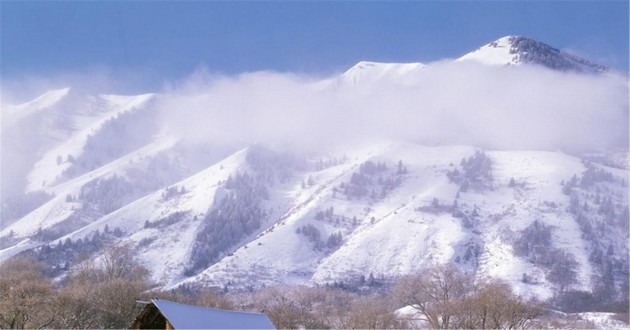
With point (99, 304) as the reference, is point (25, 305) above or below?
above

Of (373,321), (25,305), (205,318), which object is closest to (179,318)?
(205,318)

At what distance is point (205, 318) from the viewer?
4403cm

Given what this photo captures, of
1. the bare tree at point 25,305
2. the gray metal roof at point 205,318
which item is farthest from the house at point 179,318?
the bare tree at point 25,305

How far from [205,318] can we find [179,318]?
2.18 meters

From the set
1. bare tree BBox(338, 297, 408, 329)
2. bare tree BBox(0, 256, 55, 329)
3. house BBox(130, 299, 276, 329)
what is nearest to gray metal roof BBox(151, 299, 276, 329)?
house BBox(130, 299, 276, 329)

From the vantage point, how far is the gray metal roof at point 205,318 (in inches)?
1655

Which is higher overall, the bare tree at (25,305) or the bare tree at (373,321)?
the bare tree at (25,305)

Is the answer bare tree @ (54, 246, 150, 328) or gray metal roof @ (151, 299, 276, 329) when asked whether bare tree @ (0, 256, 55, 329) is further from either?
gray metal roof @ (151, 299, 276, 329)

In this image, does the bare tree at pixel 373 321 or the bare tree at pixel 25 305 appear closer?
→ the bare tree at pixel 25 305

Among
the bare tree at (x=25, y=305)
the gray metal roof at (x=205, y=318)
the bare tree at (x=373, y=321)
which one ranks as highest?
the gray metal roof at (x=205, y=318)

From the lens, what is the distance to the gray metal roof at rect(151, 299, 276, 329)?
138 feet

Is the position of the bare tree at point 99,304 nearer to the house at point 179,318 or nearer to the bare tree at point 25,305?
the bare tree at point 25,305

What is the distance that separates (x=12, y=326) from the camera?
75.7 m

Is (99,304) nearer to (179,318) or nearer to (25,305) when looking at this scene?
(25,305)
